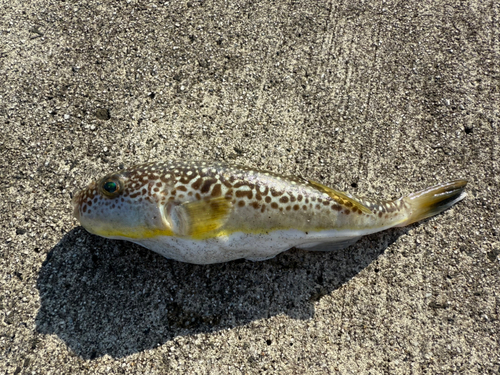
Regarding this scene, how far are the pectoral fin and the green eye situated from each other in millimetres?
429

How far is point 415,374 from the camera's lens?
8.91 feet

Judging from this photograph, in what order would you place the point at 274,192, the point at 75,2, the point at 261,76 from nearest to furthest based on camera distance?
the point at 274,192, the point at 261,76, the point at 75,2

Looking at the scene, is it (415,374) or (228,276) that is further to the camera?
(228,276)

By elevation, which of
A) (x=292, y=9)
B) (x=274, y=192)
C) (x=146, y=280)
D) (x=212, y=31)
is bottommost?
(x=146, y=280)

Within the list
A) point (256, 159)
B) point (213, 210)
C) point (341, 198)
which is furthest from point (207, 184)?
point (341, 198)

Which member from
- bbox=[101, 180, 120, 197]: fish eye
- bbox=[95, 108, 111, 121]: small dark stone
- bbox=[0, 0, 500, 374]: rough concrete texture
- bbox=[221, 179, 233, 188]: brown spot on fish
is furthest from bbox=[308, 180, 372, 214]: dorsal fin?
bbox=[95, 108, 111, 121]: small dark stone

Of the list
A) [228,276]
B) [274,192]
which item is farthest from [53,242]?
[274,192]

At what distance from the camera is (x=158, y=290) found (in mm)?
2889

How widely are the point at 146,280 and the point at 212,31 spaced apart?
272 cm

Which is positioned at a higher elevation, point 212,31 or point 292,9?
point 292,9

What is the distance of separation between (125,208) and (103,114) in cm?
142

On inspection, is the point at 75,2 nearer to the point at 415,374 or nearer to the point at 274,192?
the point at 274,192

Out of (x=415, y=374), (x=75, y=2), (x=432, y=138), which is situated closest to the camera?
(x=415, y=374)

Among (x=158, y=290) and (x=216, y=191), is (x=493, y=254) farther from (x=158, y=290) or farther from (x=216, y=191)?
(x=158, y=290)
